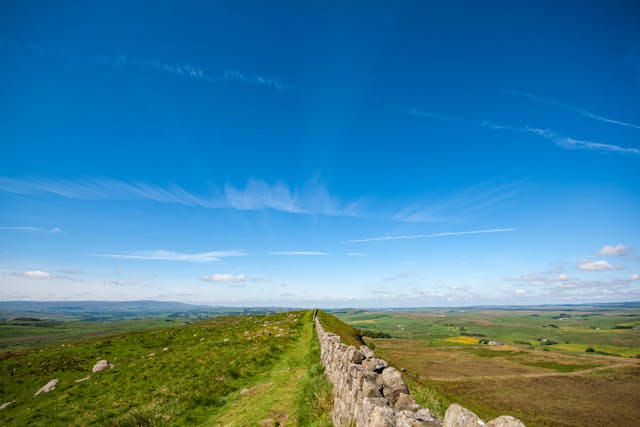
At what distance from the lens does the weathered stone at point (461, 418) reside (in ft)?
13.7

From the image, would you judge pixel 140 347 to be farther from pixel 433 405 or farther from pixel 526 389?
pixel 526 389

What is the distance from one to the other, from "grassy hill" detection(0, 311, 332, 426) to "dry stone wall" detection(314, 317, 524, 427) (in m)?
1.42

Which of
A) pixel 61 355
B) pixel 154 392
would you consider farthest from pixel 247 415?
pixel 61 355

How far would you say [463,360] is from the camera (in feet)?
225

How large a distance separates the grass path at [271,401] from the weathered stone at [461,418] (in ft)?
21.4

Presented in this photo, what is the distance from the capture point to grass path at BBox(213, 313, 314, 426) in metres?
10.2

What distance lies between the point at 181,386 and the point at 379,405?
13684 millimetres

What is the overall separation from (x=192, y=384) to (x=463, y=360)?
73.2 metres

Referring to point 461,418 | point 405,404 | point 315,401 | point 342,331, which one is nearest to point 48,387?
point 315,401

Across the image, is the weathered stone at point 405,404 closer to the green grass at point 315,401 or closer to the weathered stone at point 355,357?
the green grass at point 315,401

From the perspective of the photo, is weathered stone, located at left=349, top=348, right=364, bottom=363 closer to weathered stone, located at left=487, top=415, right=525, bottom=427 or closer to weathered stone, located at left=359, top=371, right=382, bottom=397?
weathered stone, located at left=359, top=371, right=382, bottom=397

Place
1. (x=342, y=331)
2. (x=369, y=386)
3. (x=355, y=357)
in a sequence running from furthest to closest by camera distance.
A: (x=342, y=331)
(x=355, y=357)
(x=369, y=386)

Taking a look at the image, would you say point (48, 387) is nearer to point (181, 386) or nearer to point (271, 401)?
point (181, 386)

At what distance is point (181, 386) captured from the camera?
15.2m
